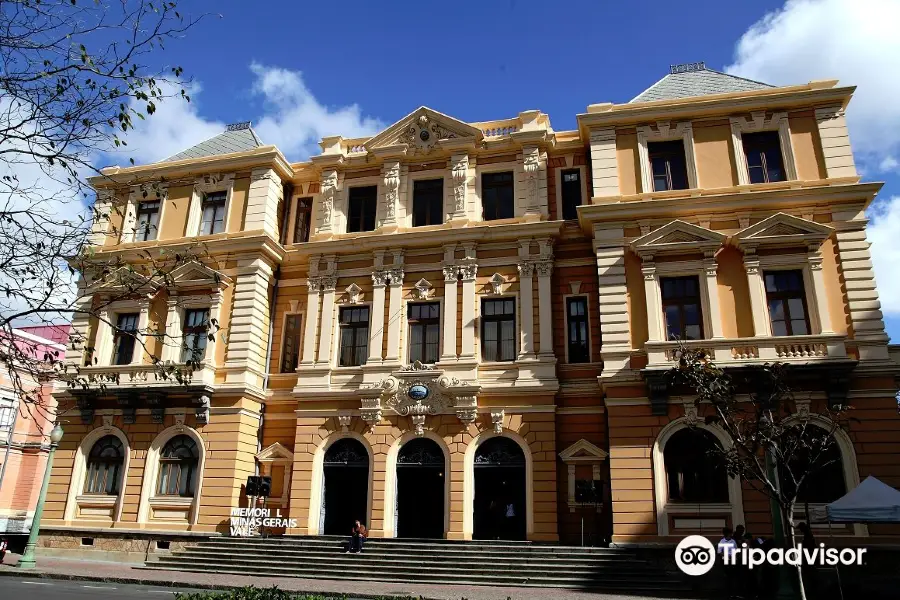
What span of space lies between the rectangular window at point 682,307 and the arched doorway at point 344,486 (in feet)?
36.4

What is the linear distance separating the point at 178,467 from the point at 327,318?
7.39 m

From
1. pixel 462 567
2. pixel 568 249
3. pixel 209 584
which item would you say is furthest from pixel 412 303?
pixel 209 584

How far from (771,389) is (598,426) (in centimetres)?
568

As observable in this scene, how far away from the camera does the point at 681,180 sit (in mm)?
23531

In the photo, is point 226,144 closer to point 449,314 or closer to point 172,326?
point 172,326

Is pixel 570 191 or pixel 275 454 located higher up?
pixel 570 191

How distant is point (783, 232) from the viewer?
70.3 feet

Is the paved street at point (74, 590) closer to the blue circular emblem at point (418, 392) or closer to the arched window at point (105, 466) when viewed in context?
the arched window at point (105, 466)

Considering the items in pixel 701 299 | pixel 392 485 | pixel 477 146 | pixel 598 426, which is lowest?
pixel 392 485

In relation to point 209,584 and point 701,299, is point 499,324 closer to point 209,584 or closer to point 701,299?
point 701,299

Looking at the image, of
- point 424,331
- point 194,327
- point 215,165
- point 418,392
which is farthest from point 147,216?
point 418,392

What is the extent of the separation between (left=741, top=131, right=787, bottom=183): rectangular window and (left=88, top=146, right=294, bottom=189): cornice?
56.2 feet

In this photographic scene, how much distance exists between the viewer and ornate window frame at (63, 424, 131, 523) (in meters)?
24.6

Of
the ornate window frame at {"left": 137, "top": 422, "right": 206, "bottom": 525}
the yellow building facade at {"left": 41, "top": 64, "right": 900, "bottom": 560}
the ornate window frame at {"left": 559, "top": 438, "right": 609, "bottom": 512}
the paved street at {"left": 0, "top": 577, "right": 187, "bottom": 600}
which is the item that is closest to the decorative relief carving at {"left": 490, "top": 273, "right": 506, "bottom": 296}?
the yellow building facade at {"left": 41, "top": 64, "right": 900, "bottom": 560}
